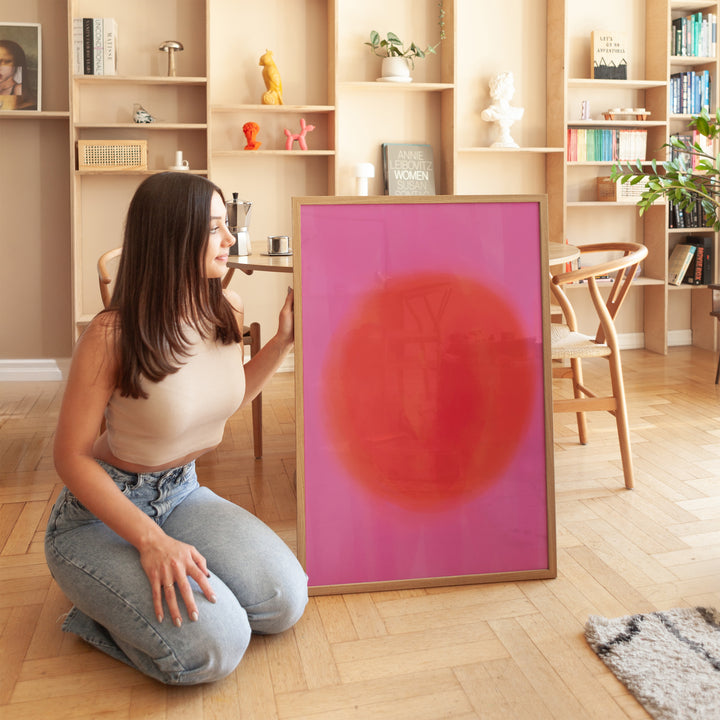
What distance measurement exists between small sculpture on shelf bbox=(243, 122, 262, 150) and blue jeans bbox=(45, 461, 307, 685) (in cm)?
298

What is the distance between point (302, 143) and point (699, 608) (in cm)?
341

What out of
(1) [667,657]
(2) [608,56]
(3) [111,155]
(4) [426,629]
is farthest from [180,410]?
(2) [608,56]

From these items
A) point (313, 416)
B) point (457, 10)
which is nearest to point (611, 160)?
point (457, 10)

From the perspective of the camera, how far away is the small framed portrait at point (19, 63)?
4.45m

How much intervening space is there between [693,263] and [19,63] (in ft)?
13.4

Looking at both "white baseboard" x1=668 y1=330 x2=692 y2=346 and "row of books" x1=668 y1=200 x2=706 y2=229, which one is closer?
"row of books" x1=668 y1=200 x2=706 y2=229

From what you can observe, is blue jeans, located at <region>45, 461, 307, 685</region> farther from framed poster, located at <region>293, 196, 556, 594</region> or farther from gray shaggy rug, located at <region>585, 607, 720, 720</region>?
gray shaggy rug, located at <region>585, 607, 720, 720</region>

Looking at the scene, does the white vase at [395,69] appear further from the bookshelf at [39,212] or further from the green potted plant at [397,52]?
the bookshelf at [39,212]

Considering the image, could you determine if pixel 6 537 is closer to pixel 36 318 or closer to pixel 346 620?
pixel 346 620

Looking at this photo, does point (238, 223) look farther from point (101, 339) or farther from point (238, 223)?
point (101, 339)

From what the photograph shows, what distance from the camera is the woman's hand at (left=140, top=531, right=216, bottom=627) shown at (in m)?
1.63

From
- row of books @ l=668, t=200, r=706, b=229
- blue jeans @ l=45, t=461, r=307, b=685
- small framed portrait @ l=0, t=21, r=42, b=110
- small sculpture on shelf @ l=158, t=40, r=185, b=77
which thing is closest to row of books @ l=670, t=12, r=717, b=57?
row of books @ l=668, t=200, r=706, b=229

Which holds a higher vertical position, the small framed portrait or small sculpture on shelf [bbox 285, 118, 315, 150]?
the small framed portrait

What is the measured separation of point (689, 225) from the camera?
17.4ft
